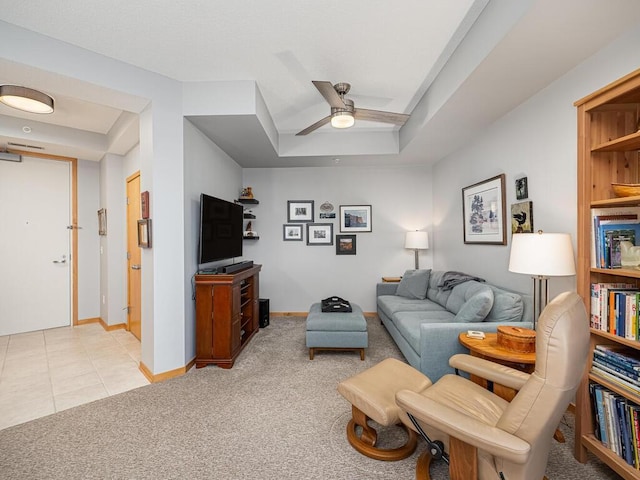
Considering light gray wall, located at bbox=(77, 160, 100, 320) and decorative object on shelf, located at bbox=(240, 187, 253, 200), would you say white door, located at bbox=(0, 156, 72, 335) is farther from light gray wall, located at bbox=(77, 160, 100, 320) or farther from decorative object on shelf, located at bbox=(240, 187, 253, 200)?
decorative object on shelf, located at bbox=(240, 187, 253, 200)

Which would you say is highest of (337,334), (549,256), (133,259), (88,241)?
(88,241)

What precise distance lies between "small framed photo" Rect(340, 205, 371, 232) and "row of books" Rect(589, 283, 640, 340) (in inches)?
133

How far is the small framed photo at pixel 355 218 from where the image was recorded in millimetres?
4867

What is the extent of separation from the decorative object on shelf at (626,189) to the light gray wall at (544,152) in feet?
2.26

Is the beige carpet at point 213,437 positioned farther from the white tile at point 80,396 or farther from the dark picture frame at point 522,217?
the dark picture frame at point 522,217

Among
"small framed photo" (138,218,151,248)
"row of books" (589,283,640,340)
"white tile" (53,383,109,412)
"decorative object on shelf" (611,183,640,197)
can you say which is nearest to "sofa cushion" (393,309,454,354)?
"row of books" (589,283,640,340)

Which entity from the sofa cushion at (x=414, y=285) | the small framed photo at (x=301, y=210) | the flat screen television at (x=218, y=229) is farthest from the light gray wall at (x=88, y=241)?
the sofa cushion at (x=414, y=285)

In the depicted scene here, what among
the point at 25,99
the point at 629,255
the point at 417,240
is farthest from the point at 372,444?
the point at 25,99

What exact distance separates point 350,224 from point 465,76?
293 cm

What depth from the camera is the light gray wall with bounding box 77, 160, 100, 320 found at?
14.3ft

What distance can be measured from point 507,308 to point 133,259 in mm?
4523

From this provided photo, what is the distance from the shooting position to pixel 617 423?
151 cm

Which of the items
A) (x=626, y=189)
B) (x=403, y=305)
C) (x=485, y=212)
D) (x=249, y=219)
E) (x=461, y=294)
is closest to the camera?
(x=626, y=189)

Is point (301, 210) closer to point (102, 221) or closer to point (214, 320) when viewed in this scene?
point (214, 320)
